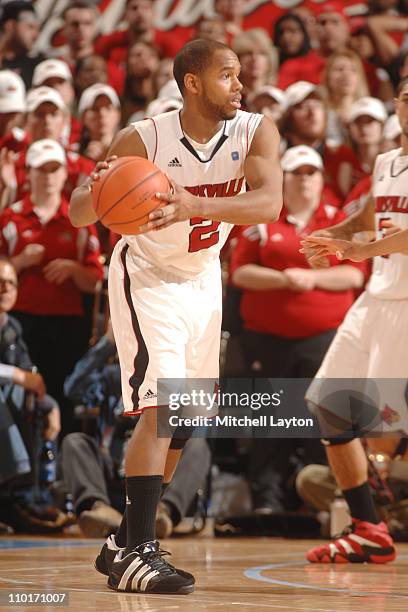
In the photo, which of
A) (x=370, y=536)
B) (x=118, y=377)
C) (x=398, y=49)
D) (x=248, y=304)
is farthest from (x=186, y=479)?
(x=398, y=49)

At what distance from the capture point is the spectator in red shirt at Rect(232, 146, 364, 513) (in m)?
7.96

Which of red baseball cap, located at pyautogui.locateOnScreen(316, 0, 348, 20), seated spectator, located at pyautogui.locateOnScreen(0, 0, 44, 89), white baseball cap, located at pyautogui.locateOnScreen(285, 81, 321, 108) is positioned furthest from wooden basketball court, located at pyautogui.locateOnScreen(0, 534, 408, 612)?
red baseball cap, located at pyautogui.locateOnScreen(316, 0, 348, 20)

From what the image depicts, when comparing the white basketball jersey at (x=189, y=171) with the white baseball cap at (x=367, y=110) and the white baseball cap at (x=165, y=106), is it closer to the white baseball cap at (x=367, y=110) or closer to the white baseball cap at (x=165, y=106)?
the white baseball cap at (x=165, y=106)

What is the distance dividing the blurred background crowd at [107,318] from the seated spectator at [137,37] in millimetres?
1791

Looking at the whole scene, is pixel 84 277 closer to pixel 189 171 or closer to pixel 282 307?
pixel 282 307

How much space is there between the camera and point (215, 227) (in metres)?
4.93

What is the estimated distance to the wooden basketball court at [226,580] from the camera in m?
4.16

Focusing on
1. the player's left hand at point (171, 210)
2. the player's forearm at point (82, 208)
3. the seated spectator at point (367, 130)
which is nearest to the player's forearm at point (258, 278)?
the seated spectator at point (367, 130)

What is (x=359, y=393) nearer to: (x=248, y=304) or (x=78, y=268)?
(x=248, y=304)

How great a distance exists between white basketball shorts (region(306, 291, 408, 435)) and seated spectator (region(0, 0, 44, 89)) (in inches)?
247

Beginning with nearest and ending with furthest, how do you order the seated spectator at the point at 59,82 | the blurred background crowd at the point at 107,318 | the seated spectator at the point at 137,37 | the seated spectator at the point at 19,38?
the blurred background crowd at the point at 107,318, the seated spectator at the point at 59,82, the seated spectator at the point at 19,38, the seated spectator at the point at 137,37

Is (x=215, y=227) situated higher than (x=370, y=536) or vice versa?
(x=215, y=227)

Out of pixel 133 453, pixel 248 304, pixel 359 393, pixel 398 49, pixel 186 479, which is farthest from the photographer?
pixel 398 49

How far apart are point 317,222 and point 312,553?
2.92m
